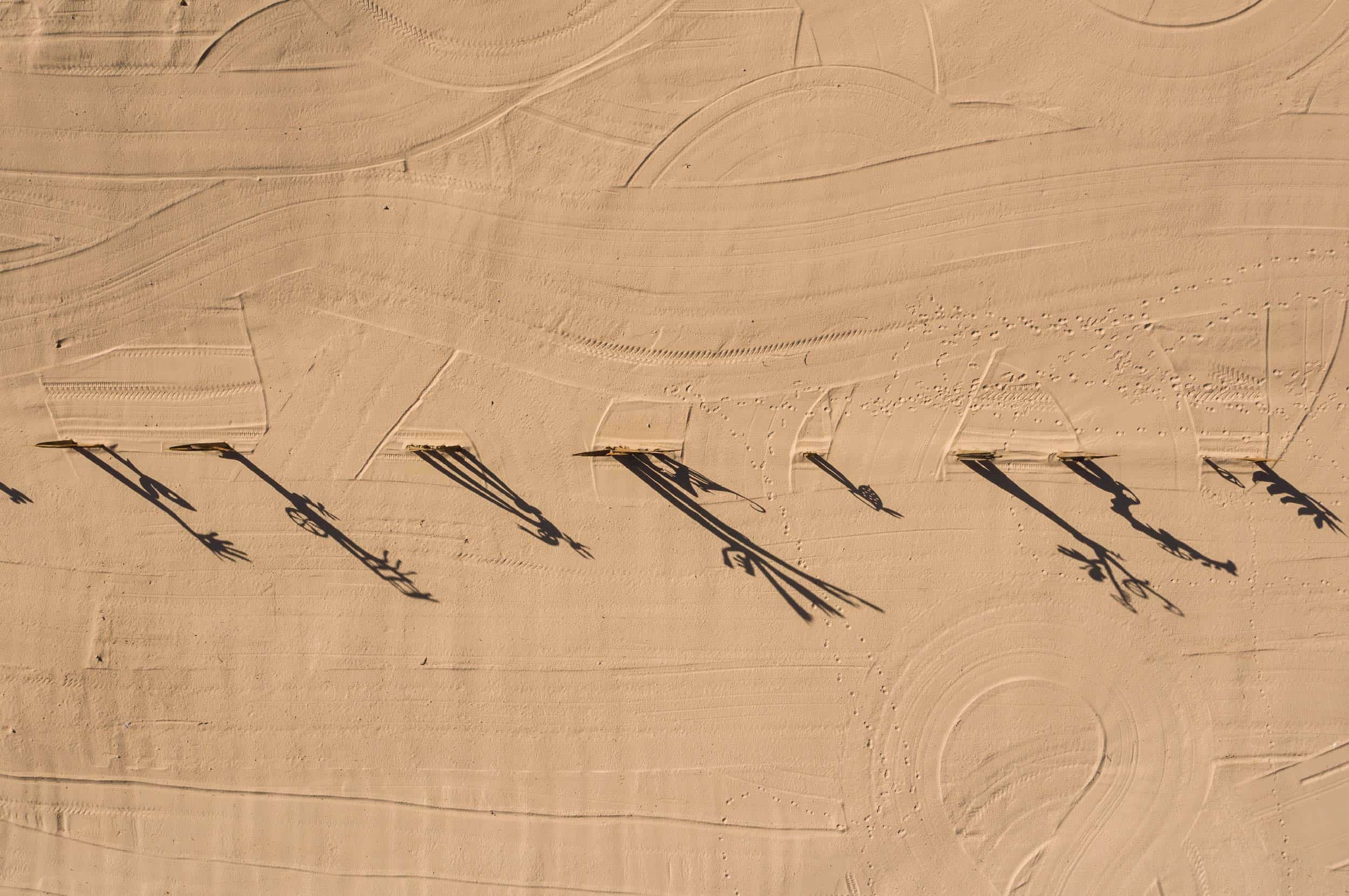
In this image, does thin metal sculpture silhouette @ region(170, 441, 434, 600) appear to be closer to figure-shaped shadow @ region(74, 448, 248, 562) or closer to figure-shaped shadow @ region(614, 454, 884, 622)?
figure-shaped shadow @ region(74, 448, 248, 562)

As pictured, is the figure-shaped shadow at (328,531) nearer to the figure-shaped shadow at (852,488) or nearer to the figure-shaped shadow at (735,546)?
the figure-shaped shadow at (735,546)

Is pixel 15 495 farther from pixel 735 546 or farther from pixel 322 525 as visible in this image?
pixel 735 546

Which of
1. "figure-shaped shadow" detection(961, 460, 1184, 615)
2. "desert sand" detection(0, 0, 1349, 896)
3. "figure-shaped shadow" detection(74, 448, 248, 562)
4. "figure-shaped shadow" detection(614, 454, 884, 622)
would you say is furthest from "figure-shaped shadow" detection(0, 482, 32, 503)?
"figure-shaped shadow" detection(961, 460, 1184, 615)

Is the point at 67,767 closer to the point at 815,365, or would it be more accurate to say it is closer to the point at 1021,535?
the point at 815,365

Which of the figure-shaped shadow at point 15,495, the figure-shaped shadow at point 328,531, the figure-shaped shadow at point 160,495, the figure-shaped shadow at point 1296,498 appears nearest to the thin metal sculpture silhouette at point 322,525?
the figure-shaped shadow at point 328,531

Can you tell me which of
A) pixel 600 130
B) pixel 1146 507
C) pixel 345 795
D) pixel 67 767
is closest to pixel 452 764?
pixel 345 795

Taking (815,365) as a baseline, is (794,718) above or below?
below
